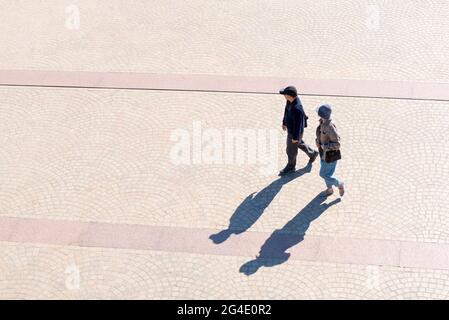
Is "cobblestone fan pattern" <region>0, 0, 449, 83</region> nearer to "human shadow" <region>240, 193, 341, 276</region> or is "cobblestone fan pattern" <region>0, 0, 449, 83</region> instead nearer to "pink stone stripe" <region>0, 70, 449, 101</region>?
"pink stone stripe" <region>0, 70, 449, 101</region>

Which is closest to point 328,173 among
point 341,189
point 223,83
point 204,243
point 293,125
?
point 341,189

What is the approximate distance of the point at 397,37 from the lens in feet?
37.6

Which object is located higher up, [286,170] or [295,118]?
[295,118]

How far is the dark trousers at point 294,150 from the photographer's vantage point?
7.92 metres

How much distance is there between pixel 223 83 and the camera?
10.6 meters

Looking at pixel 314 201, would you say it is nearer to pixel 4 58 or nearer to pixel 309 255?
pixel 309 255

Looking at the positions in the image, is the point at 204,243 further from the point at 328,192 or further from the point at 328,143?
the point at 328,143

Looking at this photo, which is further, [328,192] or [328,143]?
[328,192]

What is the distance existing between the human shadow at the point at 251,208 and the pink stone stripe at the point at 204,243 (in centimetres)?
11

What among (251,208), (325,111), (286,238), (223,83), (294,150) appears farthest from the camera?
(223,83)

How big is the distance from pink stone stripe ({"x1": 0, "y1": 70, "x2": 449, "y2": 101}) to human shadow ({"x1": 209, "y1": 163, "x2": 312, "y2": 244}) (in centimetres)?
252

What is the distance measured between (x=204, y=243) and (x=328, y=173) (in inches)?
81.4

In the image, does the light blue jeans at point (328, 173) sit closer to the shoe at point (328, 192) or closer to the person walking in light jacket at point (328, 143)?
the person walking in light jacket at point (328, 143)

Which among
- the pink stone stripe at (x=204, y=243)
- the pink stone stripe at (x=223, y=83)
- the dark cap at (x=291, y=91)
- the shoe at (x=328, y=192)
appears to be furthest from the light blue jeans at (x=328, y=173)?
the pink stone stripe at (x=223, y=83)
